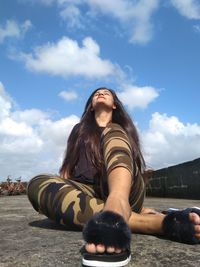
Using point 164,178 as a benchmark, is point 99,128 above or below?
below

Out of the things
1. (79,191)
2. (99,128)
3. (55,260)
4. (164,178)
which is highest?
(164,178)

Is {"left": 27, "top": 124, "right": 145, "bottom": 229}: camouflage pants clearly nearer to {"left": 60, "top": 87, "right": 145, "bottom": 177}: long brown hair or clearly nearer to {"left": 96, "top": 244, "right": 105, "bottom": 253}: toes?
{"left": 60, "top": 87, "right": 145, "bottom": 177}: long brown hair

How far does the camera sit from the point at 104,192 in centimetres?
255

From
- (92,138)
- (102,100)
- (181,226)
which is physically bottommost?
(181,226)

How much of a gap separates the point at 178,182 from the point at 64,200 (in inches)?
295

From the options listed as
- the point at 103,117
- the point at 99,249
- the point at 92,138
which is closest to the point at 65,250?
the point at 99,249

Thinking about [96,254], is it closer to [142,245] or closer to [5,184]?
[142,245]

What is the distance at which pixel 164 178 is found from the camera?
1039 cm

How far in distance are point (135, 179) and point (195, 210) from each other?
0.56 meters

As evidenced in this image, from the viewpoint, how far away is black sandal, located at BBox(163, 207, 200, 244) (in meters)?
2.09

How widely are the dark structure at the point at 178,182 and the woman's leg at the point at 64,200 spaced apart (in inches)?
244

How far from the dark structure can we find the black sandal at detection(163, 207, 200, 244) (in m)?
6.44

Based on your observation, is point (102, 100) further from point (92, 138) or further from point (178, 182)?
point (178, 182)

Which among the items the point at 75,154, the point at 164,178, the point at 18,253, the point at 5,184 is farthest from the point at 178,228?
the point at 5,184
